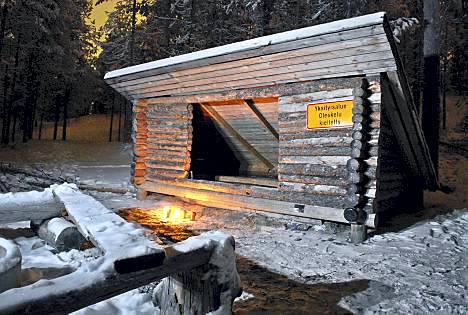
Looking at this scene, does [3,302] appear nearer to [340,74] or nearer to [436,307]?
[436,307]

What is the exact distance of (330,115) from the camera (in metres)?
7.08

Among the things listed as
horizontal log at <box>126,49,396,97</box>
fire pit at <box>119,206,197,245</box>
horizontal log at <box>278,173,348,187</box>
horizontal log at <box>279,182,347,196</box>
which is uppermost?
horizontal log at <box>126,49,396,97</box>

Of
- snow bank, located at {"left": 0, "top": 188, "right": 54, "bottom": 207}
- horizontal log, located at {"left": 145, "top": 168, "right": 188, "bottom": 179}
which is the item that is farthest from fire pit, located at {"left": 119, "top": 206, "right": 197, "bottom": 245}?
snow bank, located at {"left": 0, "top": 188, "right": 54, "bottom": 207}

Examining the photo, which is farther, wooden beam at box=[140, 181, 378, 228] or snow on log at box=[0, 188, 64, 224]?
wooden beam at box=[140, 181, 378, 228]

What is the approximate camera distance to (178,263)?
9.41 feet

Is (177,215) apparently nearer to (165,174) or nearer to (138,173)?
(165,174)

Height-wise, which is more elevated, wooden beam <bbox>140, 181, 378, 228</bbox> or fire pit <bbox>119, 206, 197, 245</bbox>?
wooden beam <bbox>140, 181, 378, 228</bbox>

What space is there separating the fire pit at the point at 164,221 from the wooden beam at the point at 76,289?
373cm

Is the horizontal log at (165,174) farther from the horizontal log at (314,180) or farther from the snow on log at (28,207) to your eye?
the snow on log at (28,207)

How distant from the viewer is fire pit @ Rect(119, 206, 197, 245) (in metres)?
6.92

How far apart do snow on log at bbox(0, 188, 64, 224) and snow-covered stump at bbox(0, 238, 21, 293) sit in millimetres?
2536

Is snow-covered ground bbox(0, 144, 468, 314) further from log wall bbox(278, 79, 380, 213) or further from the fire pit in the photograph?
log wall bbox(278, 79, 380, 213)

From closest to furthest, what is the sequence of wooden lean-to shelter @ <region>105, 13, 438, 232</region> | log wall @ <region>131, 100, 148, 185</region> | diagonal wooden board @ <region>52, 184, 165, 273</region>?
diagonal wooden board @ <region>52, 184, 165, 273</region>, wooden lean-to shelter @ <region>105, 13, 438, 232</region>, log wall @ <region>131, 100, 148, 185</region>

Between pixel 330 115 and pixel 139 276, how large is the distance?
5.56 m
